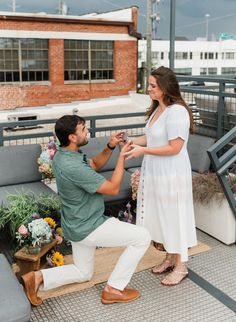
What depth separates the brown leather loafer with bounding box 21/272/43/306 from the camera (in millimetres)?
3133

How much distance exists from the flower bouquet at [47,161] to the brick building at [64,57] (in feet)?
57.4

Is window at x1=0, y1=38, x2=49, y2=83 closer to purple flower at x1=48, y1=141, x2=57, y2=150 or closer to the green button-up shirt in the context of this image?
purple flower at x1=48, y1=141, x2=57, y2=150

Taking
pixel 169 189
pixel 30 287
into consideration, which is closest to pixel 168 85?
pixel 169 189

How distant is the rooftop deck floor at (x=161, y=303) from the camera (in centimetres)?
323

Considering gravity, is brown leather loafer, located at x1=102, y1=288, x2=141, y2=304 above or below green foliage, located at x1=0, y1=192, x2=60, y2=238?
below

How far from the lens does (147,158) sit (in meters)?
3.58

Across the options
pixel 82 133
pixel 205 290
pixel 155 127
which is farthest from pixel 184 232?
pixel 82 133

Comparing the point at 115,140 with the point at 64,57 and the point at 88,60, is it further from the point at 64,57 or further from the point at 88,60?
the point at 88,60

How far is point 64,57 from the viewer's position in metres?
23.1

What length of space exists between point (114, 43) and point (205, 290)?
22050 millimetres

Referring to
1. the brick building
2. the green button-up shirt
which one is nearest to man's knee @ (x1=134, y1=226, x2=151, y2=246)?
the green button-up shirt

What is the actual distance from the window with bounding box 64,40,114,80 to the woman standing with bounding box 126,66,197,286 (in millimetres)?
20486

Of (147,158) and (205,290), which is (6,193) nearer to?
(147,158)

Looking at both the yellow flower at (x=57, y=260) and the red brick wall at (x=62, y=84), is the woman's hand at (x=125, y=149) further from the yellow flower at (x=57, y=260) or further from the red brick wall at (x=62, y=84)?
the red brick wall at (x=62, y=84)
